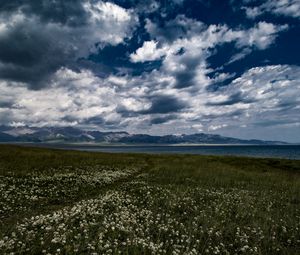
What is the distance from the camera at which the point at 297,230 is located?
1412 cm

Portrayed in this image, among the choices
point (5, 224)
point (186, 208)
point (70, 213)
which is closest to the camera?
point (5, 224)

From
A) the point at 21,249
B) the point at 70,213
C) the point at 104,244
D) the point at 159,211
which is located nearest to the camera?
the point at 21,249

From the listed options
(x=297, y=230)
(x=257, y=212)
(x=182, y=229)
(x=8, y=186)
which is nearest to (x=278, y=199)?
(x=257, y=212)

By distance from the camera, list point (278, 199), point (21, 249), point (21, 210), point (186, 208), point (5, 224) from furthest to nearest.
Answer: point (278, 199)
point (186, 208)
point (21, 210)
point (5, 224)
point (21, 249)

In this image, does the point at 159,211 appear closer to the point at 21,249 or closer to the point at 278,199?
the point at 21,249

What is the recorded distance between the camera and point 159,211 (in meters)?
16.3

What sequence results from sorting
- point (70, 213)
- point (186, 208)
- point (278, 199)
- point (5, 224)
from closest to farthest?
point (5, 224) → point (70, 213) → point (186, 208) → point (278, 199)

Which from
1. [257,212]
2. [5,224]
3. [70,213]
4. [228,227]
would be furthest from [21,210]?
[257,212]

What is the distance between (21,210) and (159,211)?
319 inches

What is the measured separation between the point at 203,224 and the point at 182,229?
5.35ft

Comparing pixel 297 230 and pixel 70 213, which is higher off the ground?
pixel 70 213

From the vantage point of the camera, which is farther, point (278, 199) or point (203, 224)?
point (278, 199)

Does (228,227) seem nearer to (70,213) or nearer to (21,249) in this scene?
(70,213)

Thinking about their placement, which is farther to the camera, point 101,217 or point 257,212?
point 257,212
